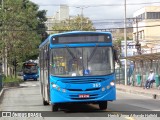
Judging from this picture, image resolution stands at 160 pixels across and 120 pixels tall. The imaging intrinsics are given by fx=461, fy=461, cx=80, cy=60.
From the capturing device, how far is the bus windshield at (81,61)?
1761 centimetres

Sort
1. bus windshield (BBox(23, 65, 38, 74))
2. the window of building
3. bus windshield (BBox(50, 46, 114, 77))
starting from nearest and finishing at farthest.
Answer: bus windshield (BBox(50, 46, 114, 77))
bus windshield (BBox(23, 65, 38, 74))
the window of building

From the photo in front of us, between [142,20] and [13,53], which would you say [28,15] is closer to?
[13,53]

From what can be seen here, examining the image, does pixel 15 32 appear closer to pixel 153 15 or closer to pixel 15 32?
pixel 15 32

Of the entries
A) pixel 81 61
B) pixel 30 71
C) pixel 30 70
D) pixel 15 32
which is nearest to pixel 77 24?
pixel 30 70

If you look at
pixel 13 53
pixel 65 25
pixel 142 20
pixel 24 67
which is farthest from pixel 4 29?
pixel 142 20

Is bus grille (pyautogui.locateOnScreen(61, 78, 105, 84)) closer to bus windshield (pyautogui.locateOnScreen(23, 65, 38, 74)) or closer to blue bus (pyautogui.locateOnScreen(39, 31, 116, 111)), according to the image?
blue bus (pyautogui.locateOnScreen(39, 31, 116, 111))

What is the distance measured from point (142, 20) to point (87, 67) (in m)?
77.4

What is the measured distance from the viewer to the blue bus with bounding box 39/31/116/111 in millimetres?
17453

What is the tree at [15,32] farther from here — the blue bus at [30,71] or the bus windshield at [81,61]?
the bus windshield at [81,61]

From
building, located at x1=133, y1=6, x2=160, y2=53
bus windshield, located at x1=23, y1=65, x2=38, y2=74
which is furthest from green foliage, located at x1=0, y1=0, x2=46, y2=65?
building, located at x1=133, y1=6, x2=160, y2=53

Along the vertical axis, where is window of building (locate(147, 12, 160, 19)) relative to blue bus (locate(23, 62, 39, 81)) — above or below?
above

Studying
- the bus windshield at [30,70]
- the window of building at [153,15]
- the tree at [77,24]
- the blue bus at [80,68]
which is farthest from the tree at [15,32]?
the window of building at [153,15]

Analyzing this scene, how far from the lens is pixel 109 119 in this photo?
15469 mm

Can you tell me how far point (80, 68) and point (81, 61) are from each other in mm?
278
